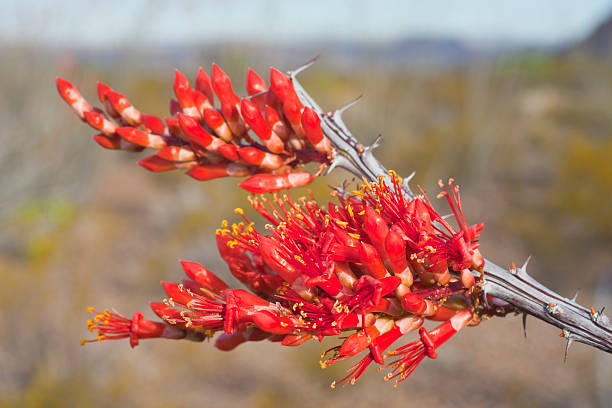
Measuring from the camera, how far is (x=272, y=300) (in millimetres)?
1208

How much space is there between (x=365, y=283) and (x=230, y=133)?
52 centimetres

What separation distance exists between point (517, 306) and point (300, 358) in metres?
6.42

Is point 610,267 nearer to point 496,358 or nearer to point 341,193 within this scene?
point 496,358

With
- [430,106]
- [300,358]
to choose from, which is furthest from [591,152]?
[300,358]

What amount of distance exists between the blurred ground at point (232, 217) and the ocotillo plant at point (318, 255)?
494cm

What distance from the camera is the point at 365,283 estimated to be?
104 centimetres

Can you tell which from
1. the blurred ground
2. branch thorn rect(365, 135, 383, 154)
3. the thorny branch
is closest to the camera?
the thorny branch

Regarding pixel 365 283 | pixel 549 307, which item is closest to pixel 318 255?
pixel 365 283

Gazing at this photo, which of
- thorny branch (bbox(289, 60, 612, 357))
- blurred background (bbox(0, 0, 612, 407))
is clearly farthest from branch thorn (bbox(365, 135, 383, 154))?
blurred background (bbox(0, 0, 612, 407))

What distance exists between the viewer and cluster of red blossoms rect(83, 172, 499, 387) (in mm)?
1021

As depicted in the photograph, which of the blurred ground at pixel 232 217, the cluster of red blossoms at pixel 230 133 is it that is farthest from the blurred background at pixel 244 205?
the cluster of red blossoms at pixel 230 133

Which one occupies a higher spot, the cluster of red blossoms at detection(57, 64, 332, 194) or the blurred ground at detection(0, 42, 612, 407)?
the cluster of red blossoms at detection(57, 64, 332, 194)

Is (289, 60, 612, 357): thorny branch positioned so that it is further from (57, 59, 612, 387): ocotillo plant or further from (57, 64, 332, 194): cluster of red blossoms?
(57, 64, 332, 194): cluster of red blossoms

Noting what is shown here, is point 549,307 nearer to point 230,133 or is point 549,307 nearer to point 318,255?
point 318,255
